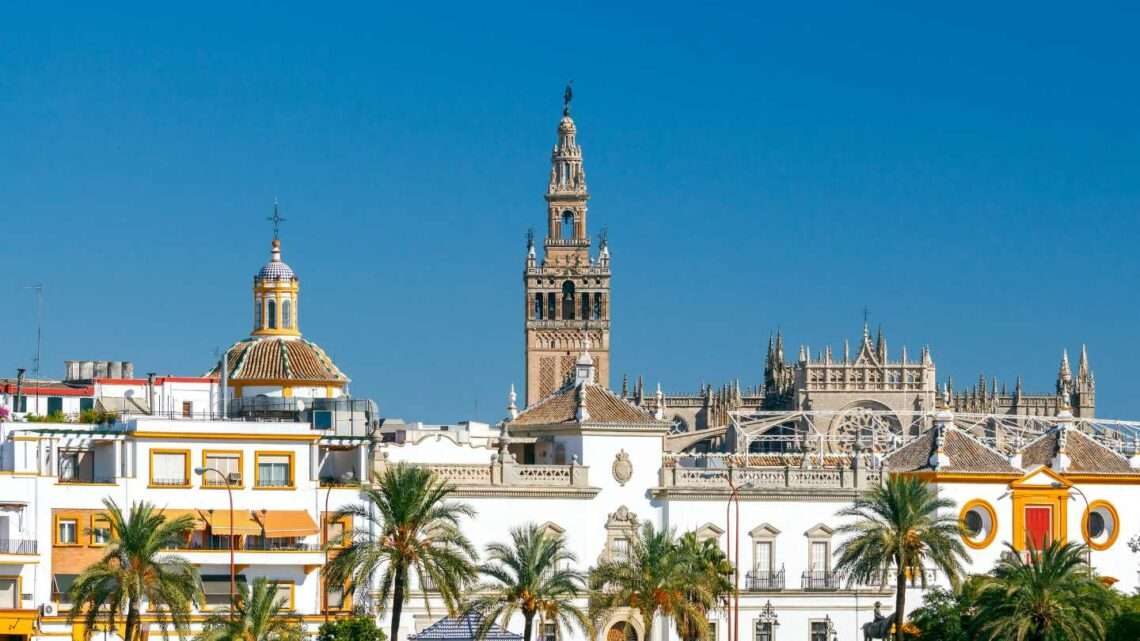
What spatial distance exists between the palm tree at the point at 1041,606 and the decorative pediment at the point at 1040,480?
834 inches

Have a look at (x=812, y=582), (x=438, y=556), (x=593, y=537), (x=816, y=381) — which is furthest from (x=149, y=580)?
(x=816, y=381)

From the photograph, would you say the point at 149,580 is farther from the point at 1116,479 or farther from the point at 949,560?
the point at 1116,479

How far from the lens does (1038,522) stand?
106m

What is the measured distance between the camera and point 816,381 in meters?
178

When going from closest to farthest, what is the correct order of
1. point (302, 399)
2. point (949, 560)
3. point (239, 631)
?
point (239, 631)
point (949, 560)
point (302, 399)

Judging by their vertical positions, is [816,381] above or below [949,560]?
above

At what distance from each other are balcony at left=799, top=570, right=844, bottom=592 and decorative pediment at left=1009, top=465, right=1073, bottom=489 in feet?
25.9

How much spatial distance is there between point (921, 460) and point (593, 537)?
577 inches

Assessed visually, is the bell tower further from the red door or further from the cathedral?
the red door

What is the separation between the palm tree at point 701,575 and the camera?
88500mm

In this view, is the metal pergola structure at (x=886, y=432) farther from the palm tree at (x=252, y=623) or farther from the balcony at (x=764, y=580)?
the palm tree at (x=252, y=623)

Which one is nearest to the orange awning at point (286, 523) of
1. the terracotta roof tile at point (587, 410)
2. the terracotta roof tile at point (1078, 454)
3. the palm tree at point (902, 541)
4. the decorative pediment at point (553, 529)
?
the decorative pediment at point (553, 529)

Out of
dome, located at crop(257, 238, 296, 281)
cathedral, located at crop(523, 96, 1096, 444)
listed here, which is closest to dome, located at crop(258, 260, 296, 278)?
dome, located at crop(257, 238, 296, 281)

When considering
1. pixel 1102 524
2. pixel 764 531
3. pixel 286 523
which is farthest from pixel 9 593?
pixel 1102 524
